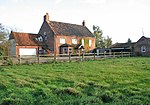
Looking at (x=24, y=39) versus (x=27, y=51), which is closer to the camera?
(x=27, y=51)

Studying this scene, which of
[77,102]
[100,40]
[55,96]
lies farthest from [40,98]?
[100,40]

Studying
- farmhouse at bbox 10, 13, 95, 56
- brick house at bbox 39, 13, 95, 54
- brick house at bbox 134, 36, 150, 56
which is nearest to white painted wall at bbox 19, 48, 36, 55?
farmhouse at bbox 10, 13, 95, 56

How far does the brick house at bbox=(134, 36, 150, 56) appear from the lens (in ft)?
161

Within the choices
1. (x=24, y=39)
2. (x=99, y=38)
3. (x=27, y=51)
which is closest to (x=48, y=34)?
(x=24, y=39)

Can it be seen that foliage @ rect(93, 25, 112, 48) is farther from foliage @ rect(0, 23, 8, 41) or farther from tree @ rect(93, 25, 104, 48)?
foliage @ rect(0, 23, 8, 41)

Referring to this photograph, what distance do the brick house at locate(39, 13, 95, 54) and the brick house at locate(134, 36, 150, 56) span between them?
12.9 metres

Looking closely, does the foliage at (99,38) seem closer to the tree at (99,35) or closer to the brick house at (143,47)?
the tree at (99,35)

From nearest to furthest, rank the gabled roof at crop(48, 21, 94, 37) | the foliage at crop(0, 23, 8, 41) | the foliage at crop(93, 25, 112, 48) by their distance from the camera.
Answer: the foliage at crop(0, 23, 8, 41)
the gabled roof at crop(48, 21, 94, 37)
the foliage at crop(93, 25, 112, 48)

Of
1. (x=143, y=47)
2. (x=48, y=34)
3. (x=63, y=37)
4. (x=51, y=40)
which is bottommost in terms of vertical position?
(x=143, y=47)

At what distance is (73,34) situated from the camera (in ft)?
175

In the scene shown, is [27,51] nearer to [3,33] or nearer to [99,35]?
[3,33]

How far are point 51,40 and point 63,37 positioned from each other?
3.11 meters

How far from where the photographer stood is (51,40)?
49656mm

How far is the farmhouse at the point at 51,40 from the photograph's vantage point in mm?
45719
